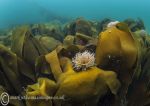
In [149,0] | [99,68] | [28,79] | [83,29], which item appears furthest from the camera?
[149,0]

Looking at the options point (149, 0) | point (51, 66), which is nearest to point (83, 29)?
point (51, 66)

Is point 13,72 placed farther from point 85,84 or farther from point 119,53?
point 119,53

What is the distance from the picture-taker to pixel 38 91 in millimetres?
1827

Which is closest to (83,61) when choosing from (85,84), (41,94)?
(85,84)

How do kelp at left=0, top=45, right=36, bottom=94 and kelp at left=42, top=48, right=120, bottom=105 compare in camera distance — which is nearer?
kelp at left=42, top=48, right=120, bottom=105

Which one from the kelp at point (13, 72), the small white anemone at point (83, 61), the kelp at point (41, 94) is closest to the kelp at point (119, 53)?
the small white anemone at point (83, 61)

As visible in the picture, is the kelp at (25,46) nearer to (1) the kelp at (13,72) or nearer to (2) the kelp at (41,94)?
(1) the kelp at (13,72)

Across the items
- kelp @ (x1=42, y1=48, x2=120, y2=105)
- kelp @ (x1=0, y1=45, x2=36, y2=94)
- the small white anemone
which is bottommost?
kelp @ (x1=0, y1=45, x2=36, y2=94)

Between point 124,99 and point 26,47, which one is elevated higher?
point 26,47

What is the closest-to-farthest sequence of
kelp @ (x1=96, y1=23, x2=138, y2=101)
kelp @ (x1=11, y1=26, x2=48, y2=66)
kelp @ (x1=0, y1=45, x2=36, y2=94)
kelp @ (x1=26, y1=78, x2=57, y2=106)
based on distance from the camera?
kelp @ (x1=26, y1=78, x2=57, y2=106)
kelp @ (x1=96, y1=23, x2=138, y2=101)
kelp @ (x1=0, y1=45, x2=36, y2=94)
kelp @ (x1=11, y1=26, x2=48, y2=66)

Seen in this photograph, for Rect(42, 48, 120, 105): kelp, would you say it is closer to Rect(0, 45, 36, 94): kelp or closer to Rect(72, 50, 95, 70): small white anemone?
Rect(72, 50, 95, 70): small white anemone

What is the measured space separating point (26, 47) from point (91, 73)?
2.51 feet

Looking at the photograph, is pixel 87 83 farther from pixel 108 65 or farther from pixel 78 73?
pixel 108 65

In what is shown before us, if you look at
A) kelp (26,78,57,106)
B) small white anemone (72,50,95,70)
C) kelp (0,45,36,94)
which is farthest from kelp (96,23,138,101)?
kelp (0,45,36,94)
